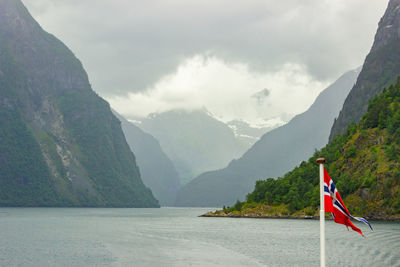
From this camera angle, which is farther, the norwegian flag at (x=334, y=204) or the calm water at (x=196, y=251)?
the calm water at (x=196, y=251)

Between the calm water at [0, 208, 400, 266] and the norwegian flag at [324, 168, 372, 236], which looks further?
the calm water at [0, 208, 400, 266]

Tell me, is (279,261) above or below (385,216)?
below

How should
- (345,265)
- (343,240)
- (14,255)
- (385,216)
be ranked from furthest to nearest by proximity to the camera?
(385,216) < (343,240) < (14,255) < (345,265)

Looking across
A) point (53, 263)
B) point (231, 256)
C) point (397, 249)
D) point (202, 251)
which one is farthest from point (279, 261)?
point (53, 263)

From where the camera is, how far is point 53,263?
77500mm

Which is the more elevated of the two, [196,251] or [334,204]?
[334,204]

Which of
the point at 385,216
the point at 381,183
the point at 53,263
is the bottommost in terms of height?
the point at 53,263

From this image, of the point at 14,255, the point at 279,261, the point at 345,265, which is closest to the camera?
the point at 345,265

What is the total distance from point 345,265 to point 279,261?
11.1 metres

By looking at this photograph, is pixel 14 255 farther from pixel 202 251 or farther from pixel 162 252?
pixel 202 251

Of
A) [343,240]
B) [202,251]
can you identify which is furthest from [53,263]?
[343,240]

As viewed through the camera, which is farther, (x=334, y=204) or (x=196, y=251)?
(x=196, y=251)

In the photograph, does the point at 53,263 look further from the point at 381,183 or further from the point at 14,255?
the point at 381,183

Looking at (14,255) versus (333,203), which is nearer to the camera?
(333,203)
